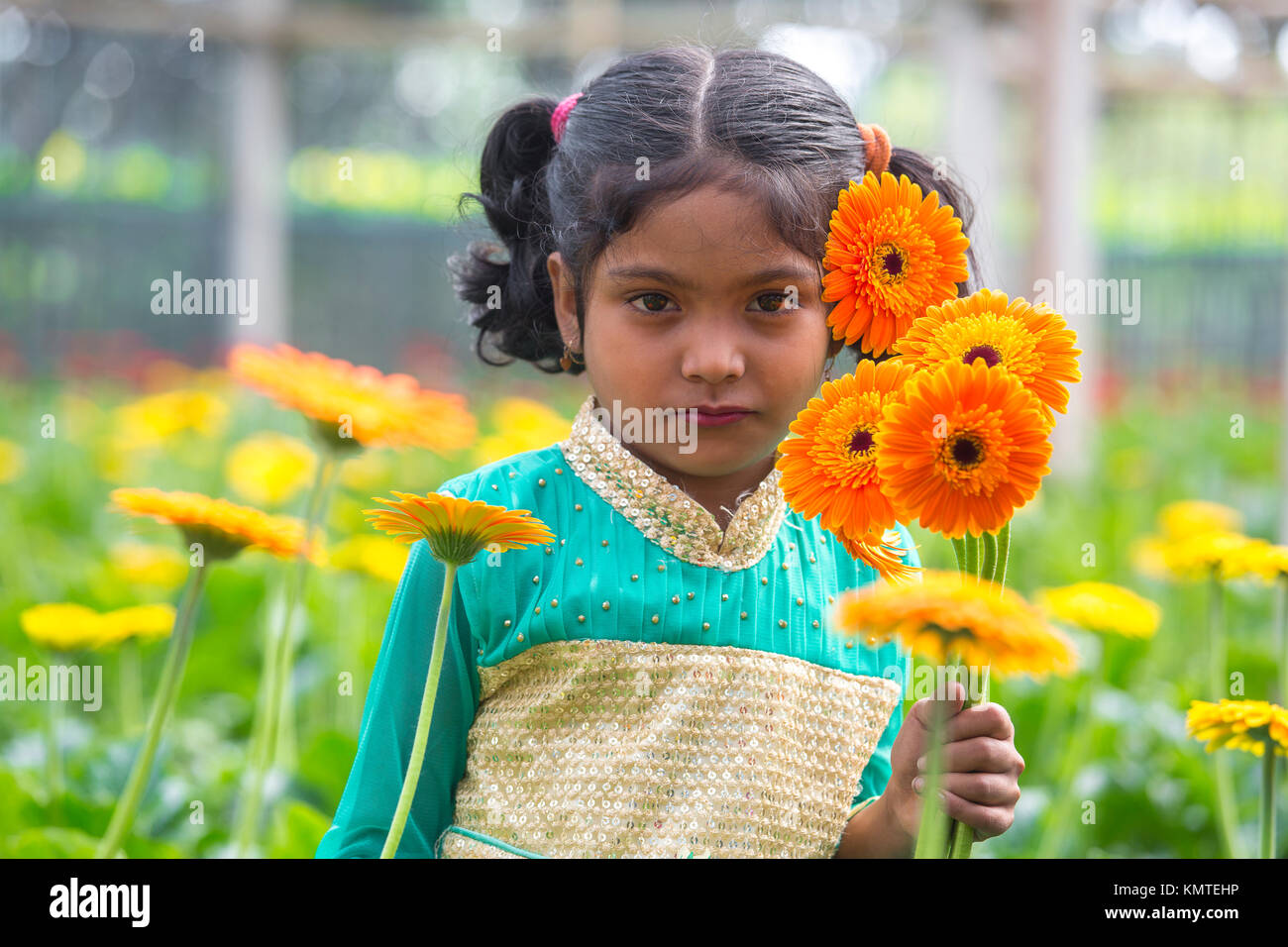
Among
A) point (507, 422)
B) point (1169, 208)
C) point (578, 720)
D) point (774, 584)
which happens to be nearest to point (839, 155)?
point (774, 584)

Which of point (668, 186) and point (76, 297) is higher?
point (76, 297)

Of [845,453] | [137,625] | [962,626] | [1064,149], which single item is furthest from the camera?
[1064,149]

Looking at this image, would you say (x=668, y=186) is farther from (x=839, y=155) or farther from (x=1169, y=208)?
(x=1169, y=208)

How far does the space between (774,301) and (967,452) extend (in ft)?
0.75

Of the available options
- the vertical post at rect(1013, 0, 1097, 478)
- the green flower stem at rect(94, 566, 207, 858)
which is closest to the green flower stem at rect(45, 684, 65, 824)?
the green flower stem at rect(94, 566, 207, 858)

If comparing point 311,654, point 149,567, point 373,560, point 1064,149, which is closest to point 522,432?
point 373,560

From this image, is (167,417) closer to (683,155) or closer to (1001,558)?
(683,155)

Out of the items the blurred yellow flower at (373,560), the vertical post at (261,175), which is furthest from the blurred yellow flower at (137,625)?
the vertical post at (261,175)

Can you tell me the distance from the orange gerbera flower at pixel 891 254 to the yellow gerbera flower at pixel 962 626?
0.71 ft

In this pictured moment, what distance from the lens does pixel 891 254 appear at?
0.66 metres

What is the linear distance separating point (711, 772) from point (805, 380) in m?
0.24

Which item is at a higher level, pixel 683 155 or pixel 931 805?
pixel 683 155

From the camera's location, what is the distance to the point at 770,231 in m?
0.71

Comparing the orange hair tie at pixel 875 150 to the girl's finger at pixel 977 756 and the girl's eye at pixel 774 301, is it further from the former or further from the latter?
the girl's finger at pixel 977 756
